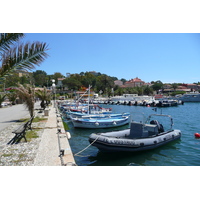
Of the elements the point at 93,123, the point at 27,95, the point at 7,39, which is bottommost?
the point at 93,123

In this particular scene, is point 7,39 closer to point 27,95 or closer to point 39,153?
point 39,153

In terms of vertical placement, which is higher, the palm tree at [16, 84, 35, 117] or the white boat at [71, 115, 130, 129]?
the palm tree at [16, 84, 35, 117]

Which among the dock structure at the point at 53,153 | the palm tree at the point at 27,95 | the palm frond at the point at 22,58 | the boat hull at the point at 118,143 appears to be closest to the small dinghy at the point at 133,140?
the boat hull at the point at 118,143

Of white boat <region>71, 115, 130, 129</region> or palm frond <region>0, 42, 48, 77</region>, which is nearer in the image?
palm frond <region>0, 42, 48, 77</region>

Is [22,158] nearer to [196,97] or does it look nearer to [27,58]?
[27,58]

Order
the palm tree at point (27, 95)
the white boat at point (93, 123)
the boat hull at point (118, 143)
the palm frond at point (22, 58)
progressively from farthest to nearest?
the white boat at point (93, 123)
the palm tree at point (27, 95)
the boat hull at point (118, 143)
the palm frond at point (22, 58)

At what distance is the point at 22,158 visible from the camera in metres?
7.25

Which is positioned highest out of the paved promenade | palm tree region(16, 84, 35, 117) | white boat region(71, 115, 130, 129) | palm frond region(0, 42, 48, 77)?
palm frond region(0, 42, 48, 77)

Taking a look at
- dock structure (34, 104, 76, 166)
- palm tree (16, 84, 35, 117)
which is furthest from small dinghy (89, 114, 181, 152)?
palm tree (16, 84, 35, 117)

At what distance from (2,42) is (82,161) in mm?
6552

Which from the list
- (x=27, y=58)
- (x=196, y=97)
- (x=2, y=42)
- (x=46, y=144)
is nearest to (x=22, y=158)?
(x=46, y=144)

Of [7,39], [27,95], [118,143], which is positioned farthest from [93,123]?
[7,39]

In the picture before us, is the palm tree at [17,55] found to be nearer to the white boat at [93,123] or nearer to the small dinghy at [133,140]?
the small dinghy at [133,140]

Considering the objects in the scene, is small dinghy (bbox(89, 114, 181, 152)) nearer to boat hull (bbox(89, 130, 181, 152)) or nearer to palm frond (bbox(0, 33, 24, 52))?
boat hull (bbox(89, 130, 181, 152))
